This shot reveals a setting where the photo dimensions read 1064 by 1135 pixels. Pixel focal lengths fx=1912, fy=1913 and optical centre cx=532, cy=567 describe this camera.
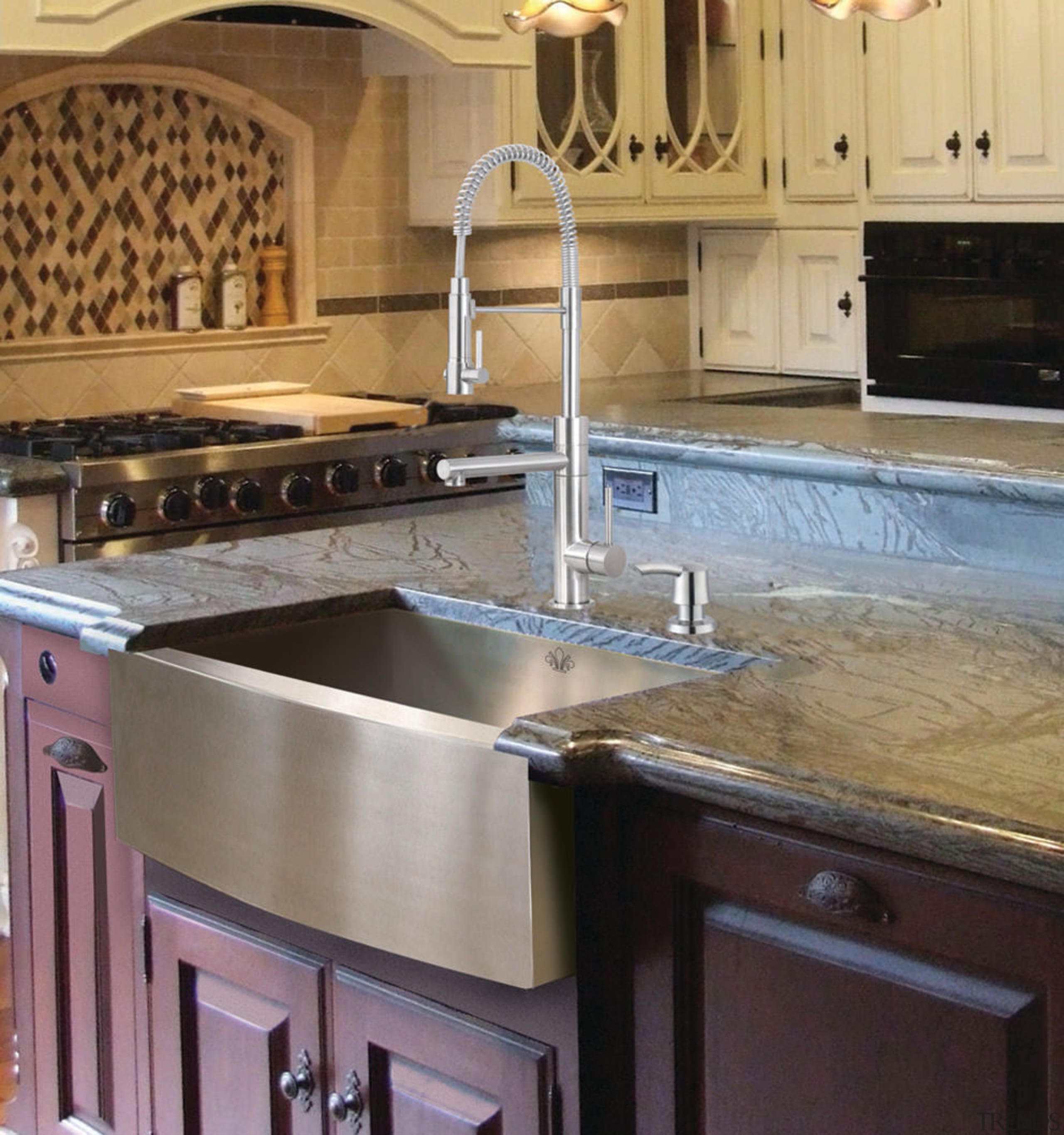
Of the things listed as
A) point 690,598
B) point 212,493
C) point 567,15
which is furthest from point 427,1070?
point 567,15

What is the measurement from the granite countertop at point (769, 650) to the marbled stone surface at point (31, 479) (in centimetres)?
90

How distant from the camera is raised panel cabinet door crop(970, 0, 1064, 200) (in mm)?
4906

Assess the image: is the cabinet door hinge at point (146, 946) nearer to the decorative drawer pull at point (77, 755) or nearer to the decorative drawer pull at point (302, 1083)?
the decorative drawer pull at point (77, 755)

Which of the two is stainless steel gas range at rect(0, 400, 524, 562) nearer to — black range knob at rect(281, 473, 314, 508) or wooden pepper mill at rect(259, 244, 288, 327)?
black range knob at rect(281, 473, 314, 508)

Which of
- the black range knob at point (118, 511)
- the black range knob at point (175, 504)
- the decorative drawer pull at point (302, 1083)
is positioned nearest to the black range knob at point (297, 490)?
the black range knob at point (175, 504)

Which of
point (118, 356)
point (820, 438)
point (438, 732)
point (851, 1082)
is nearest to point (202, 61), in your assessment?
point (118, 356)

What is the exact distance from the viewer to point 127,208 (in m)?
4.82

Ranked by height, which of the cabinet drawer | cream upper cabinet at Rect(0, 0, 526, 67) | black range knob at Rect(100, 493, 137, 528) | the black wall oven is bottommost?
the cabinet drawer

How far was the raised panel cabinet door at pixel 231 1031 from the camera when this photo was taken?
2.33 metres

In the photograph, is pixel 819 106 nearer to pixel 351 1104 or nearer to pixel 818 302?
pixel 818 302

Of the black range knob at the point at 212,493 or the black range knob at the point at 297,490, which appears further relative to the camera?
the black range knob at the point at 297,490

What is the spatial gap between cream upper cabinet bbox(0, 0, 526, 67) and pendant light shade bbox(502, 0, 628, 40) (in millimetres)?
878

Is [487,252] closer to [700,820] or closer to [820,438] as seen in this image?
[820,438]

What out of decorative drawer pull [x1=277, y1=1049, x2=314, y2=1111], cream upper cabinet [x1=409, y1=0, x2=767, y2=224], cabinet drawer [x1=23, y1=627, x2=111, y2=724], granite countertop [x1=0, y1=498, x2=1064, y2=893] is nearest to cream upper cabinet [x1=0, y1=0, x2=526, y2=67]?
cream upper cabinet [x1=409, y1=0, x2=767, y2=224]
